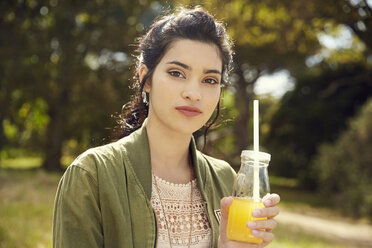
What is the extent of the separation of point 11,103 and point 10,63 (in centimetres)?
251

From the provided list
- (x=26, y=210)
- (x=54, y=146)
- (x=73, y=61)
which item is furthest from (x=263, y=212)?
(x=54, y=146)

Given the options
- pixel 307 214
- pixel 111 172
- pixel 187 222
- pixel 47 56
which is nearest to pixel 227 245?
pixel 187 222

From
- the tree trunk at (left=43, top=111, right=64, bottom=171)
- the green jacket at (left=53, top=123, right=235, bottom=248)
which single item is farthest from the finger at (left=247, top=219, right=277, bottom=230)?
the tree trunk at (left=43, top=111, right=64, bottom=171)

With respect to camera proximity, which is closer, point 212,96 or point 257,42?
point 212,96

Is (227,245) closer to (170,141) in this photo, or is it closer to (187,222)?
(187,222)

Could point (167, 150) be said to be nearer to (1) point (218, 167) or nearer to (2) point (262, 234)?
(1) point (218, 167)

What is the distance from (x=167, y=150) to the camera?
7.73 ft

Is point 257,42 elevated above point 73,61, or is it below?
above

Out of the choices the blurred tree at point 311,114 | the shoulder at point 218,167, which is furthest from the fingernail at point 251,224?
the blurred tree at point 311,114

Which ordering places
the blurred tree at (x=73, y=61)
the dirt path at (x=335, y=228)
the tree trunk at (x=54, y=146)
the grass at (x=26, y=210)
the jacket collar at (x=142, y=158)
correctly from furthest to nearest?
1. the tree trunk at (x=54, y=146)
2. the blurred tree at (x=73, y=61)
3. the dirt path at (x=335, y=228)
4. the grass at (x=26, y=210)
5. the jacket collar at (x=142, y=158)

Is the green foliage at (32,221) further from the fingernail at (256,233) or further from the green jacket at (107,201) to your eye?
the fingernail at (256,233)

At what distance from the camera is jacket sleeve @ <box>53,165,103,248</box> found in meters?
1.84

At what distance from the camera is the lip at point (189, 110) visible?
2.18 metres

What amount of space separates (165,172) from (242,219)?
0.60 metres
